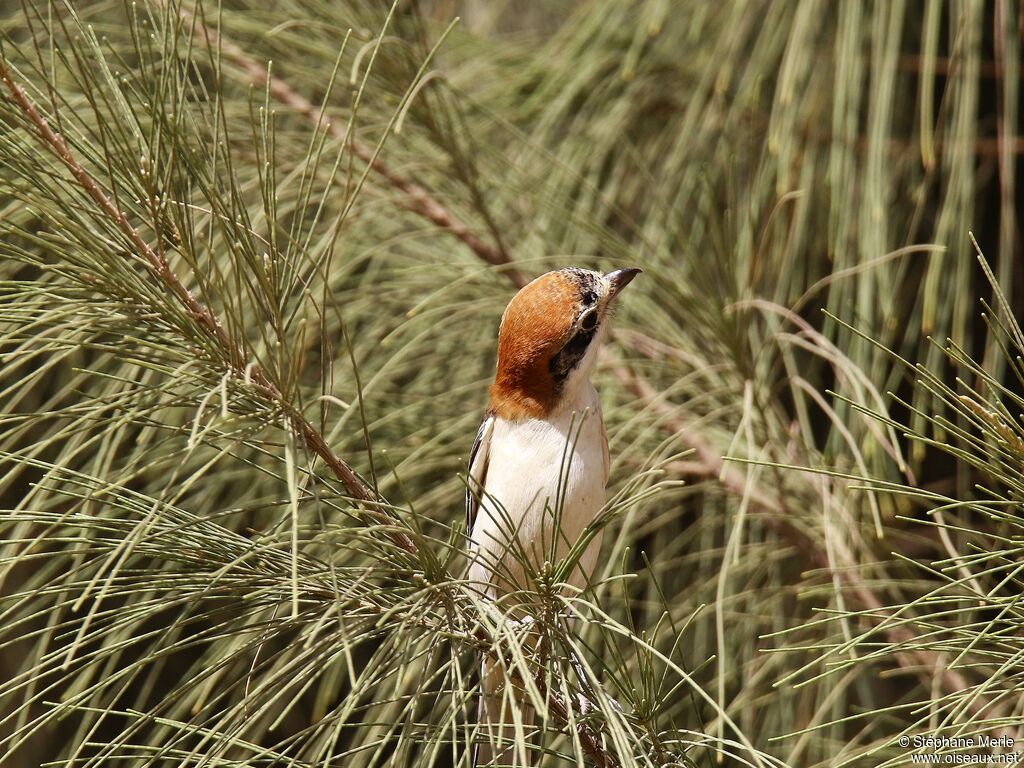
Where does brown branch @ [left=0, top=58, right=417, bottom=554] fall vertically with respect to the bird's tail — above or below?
above

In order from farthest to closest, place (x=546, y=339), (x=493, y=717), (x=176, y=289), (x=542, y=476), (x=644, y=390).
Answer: (x=644, y=390) → (x=493, y=717) → (x=546, y=339) → (x=542, y=476) → (x=176, y=289)

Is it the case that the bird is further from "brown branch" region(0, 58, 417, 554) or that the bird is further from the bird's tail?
"brown branch" region(0, 58, 417, 554)

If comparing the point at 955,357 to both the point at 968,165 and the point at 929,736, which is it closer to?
the point at 929,736

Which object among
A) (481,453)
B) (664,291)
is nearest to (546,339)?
(481,453)

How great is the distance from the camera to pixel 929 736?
1.59 metres

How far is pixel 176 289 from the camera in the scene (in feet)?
5.34

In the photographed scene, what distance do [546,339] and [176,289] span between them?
1276 millimetres

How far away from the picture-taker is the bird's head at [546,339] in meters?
2.74

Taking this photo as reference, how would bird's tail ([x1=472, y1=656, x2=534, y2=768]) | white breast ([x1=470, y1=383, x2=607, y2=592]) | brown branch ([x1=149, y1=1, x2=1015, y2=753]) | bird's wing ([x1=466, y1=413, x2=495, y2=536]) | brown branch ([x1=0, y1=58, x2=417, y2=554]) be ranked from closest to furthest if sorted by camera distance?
brown branch ([x1=0, y1=58, x2=417, y2=554]) < bird's tail ([x1=472, y1=656, x2=534, y2=768]) < white breast ([x1=470, y1=383, x2=607, y2=592]) < brown branch ([x1=149, y1=1, x2=1015, y2=753]) < bird's wing ([x1=466, y1=413, x2=495, y2=536])

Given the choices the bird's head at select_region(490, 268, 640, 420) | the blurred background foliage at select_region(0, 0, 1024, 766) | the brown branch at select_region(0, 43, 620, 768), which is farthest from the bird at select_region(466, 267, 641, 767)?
the brown branch at select_region(0, 43, 620, 768)

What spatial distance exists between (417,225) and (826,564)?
62.1 inches

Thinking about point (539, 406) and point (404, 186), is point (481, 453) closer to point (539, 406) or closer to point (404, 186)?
point (539, 406)

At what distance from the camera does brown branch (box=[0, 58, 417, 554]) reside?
5.29 ft

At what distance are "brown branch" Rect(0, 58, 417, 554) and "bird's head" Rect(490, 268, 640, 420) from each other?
3.60ft
